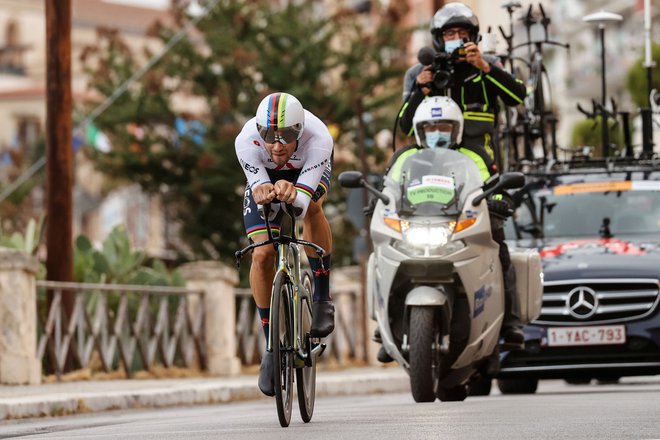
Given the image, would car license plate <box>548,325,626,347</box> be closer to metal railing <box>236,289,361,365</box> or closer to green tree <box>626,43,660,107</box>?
metal railing <box>236,289,361,365</box>

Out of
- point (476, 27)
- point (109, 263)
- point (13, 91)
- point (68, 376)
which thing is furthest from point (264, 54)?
point (13, 91)

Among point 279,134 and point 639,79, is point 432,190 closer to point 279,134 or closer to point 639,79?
point 279,134

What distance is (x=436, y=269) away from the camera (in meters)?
11.9

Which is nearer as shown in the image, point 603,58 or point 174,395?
point 174,395

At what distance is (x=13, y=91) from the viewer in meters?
117

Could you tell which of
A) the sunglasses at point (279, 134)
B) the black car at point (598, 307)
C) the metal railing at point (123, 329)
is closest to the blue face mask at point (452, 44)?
the black car at point (598, 307)

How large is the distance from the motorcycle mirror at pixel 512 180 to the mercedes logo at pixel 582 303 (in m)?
1.98

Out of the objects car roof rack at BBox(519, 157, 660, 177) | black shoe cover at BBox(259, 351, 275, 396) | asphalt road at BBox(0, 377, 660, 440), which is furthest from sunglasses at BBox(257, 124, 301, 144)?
car roof rack at BBox(519, 157, 660, 177)

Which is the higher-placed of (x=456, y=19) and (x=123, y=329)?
(x=456, y=19)

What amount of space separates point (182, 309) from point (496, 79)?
26.3 ft

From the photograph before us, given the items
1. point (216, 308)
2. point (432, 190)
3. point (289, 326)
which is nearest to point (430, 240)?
point (432, 190)

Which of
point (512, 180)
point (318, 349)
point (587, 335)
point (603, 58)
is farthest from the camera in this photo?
point (603, 58)

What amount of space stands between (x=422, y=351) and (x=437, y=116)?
179 centimetres

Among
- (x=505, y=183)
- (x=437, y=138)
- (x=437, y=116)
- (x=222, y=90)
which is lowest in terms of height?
(x=505, y=183)
